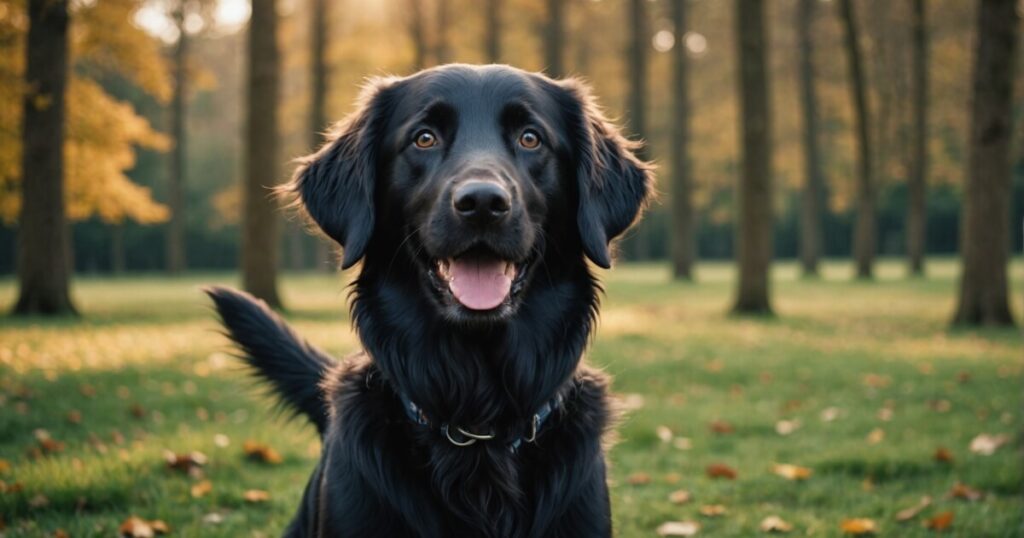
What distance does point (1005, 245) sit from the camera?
40.0 feet

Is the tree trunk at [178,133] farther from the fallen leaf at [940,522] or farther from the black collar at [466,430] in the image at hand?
the fallen leaf at [940,522]

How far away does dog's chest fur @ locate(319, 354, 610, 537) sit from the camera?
281 centimetres

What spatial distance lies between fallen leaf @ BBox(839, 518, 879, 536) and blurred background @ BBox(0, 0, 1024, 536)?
1cm

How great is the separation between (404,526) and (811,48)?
96.3ft

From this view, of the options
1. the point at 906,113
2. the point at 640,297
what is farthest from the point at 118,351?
the point at 906,113

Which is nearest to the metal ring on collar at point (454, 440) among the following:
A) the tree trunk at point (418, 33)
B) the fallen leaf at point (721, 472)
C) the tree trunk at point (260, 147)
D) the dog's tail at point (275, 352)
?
the dog's tail at point (275, 352)

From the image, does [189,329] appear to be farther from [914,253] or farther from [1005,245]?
[914,253]

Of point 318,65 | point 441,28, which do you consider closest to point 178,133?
point 318,65

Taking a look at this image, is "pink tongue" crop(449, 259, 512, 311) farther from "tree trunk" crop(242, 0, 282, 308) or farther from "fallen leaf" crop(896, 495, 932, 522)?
"tree trunk" crop(242, 0, 282, 308)

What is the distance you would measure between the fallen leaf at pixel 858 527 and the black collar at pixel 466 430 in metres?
1.95

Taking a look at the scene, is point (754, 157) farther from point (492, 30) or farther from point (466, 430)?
point (492, 30)

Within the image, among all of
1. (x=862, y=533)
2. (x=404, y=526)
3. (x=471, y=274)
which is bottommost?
(x=862, y=533)

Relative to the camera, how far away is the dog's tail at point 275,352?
3707 millimetres

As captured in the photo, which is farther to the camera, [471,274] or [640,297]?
[640,297]
